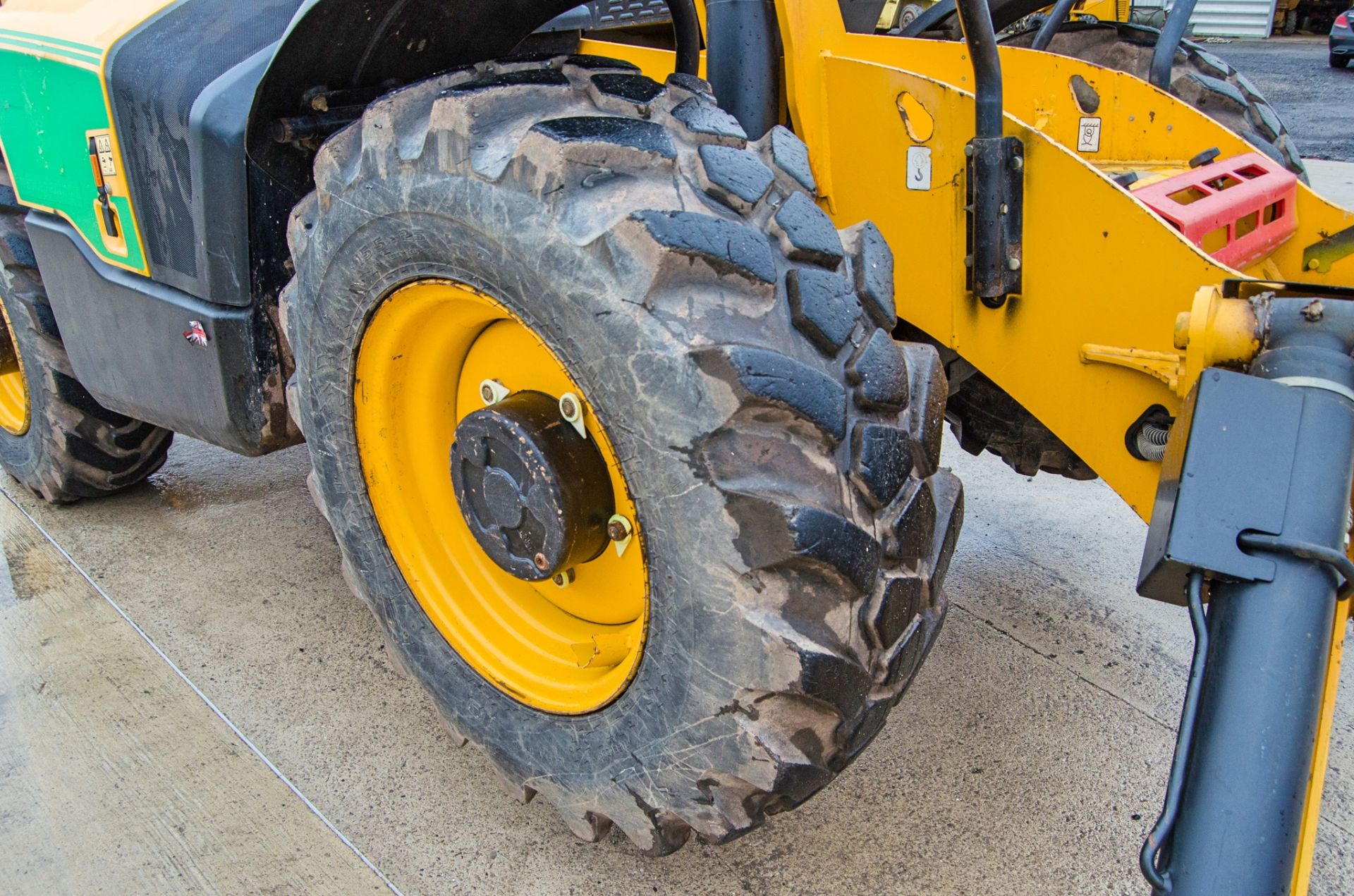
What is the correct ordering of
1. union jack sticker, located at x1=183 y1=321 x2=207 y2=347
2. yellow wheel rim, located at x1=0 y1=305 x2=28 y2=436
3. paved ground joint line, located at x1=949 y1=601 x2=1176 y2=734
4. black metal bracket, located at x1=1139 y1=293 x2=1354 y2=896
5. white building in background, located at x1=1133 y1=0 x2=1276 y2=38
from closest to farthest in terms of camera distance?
black metal bracket, located at x1=1139 y1=293 x2=1354 y2=896, union jack sticker, located at x1=183 y1=321 x2=207 y2=347, paved ground joint line, located at x1=949 y1=601 x2=1176 y2=734, yellow wheel rim, located at x1=0 y1=305 x2=28 y2=436, white building in background, located at x1=1133 y1=0 x2=1276 y2=38

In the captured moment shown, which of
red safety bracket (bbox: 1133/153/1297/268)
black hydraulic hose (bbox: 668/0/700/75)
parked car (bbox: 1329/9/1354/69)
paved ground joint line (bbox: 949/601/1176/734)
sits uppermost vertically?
black hydraulic hose (bbox: 668/0/700/75)

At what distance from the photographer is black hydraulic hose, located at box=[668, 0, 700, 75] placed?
1985mm

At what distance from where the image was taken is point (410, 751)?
7.30 feet

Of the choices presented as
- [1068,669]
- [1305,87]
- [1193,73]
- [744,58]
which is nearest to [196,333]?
[744,58]

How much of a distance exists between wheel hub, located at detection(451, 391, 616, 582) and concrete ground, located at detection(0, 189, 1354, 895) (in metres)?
0.61

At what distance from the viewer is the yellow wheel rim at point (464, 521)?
5.90 feet

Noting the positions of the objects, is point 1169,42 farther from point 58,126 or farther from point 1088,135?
point 58,126

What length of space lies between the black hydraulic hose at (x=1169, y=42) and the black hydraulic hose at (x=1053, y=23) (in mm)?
307

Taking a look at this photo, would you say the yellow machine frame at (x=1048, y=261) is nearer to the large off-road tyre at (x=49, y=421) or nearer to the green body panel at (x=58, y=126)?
the green body panel at (x=58, y=126)

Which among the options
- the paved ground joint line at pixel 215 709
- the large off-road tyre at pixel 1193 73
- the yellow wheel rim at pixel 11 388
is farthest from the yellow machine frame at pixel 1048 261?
the yellow wheel rim at pixel 11 388

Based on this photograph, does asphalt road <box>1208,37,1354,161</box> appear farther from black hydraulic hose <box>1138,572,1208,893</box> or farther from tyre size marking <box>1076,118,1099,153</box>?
black hydraulic hose <box>1138,572,1208,893</box>

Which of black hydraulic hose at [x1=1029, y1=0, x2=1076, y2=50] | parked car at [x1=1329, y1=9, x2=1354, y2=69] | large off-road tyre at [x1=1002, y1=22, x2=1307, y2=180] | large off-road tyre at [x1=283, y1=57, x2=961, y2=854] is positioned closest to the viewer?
large off-road tyre at [x1=283, y1=57, x2=961, y2=854]

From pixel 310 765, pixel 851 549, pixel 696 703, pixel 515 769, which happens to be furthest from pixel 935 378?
pixel 310 765

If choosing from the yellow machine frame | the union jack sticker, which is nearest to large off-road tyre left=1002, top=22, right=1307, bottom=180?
the yellow machine frame
